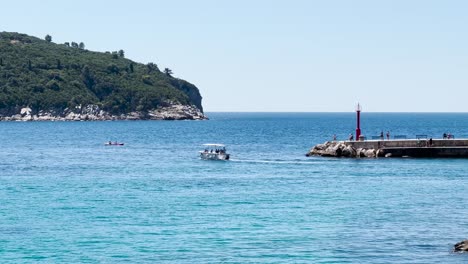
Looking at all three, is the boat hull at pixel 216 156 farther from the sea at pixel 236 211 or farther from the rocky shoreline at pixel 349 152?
the rocky shoreline at pixel 349 152

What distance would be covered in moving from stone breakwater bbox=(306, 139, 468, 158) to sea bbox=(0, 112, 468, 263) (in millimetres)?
3159

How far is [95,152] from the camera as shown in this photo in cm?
11631

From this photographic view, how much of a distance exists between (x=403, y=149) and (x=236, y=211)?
43678 mm

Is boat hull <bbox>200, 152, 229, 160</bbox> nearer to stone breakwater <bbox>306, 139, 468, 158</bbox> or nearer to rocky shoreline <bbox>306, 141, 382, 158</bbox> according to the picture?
rocky shoreline <bbox>306, 141, 382, 158</bbox>

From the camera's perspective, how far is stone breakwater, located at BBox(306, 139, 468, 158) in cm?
9275

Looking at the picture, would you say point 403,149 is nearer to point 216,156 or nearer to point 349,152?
point 349,152

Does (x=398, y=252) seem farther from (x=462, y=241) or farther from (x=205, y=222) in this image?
(x=205, y=222)

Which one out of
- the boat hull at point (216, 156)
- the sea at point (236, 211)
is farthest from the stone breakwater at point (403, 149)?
the boat hull at point (216, 156)

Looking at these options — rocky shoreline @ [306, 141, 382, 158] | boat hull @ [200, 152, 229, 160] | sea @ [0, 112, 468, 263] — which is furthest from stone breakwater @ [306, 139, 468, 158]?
boat hull @ [200, 152, 229, 160]

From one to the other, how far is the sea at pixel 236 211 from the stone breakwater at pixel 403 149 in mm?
3159

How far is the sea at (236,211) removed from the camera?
41.8 metres

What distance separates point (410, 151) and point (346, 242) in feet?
170

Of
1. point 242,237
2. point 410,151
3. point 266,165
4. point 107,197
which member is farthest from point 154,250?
point 410,151

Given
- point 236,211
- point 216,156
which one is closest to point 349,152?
point 216,156
